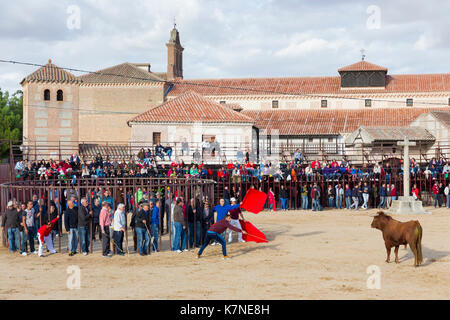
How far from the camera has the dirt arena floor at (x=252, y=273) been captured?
12.0m

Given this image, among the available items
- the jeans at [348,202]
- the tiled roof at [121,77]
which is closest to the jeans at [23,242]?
the jeans at [348,202]

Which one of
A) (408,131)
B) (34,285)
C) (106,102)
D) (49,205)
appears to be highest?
(106,102)

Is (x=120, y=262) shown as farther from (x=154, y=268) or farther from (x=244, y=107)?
(x=244, y=107)

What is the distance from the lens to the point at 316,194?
3080cm

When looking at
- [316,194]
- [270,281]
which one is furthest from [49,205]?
[316,194]

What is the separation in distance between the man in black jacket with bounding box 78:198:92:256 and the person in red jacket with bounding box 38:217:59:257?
908 millimetres

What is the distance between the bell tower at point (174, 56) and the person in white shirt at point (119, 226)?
66624mm

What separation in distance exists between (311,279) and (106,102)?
55.2m

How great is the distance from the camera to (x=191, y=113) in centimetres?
4831

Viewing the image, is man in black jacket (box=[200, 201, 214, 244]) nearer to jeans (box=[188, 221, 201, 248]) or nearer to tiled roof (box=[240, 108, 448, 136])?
jeans (box=[188, 221, 201, 248])

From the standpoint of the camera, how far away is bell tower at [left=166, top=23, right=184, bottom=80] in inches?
3302

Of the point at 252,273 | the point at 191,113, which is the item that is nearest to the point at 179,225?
the point at 252,273

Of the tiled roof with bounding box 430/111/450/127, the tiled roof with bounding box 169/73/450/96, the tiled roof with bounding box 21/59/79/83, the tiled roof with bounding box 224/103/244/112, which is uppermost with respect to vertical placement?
the tiled roof with bounding box 21/59/79/83

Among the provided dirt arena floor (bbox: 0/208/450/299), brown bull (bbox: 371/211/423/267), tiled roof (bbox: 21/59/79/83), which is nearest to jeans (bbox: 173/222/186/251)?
dirt arena floor (bbox: 0/208/450/299)
